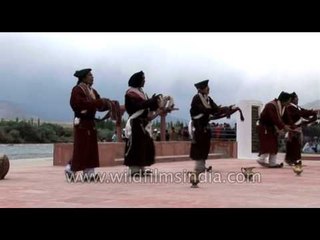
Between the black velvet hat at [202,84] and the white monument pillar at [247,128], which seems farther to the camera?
the white monument pillar at [247,128]

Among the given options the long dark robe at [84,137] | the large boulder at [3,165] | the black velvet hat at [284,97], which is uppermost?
the black velvet hat at [284,97]

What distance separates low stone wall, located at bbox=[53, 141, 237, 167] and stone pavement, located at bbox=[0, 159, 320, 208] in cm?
407

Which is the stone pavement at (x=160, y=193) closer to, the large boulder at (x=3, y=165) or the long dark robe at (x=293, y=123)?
the large boulder at (x=3, y=165)

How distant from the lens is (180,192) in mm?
6789

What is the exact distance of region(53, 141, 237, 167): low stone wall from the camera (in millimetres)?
13303

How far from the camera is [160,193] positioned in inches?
263

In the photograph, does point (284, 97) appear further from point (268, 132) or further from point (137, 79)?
point (137, 79)

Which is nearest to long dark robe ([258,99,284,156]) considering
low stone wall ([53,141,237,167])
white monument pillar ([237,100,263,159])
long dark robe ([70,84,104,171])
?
low stone wall ([53,141,237,167])

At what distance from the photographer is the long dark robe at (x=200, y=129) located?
9.63 metres

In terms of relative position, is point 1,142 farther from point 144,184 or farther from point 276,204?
point 276,204

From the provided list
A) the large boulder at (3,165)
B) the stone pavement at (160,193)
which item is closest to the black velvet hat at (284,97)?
the stone pavement at (160,193)

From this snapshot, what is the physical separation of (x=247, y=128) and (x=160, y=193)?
38.1 ft

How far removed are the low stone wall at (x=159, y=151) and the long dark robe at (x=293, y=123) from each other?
4.03 meters

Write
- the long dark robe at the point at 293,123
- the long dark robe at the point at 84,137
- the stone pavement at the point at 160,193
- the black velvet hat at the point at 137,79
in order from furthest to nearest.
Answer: the long dark robe at the point at 293,123 → the black velvet hat at the point at 137,79 → the long dark robe at the point at 84,137 → the stone pavement at the point at 160,193
